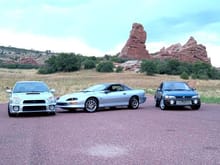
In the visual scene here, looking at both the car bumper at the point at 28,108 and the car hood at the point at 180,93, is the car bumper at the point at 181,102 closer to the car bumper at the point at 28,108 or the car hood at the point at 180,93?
the car hood at the point at 180,93

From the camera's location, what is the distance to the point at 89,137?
434 inches

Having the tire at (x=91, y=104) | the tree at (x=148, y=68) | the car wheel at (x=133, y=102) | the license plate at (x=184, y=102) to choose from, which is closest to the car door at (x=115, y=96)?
the car wheel at (x=133, y=102)

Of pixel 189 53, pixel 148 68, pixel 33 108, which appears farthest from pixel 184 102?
pixel 189 53

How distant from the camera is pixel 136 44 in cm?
13775

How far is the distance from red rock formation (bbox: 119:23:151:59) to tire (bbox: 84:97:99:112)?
384ft

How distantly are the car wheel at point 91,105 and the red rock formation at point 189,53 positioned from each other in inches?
4445

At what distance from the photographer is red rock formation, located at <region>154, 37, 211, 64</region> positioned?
13362cm

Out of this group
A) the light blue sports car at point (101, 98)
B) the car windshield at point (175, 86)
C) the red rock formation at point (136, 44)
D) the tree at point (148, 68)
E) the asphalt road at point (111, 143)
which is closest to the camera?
the asphalt road at point (111, 143)

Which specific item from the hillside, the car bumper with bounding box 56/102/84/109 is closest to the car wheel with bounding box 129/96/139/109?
the car bumper with bounding box 56/102/84/109

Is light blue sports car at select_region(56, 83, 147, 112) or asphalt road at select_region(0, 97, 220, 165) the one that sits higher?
light blue sports car at select_region(56, 83, 147, 112)

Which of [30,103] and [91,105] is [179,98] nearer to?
[91,105]

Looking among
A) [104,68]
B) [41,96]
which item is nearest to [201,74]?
[104,68]

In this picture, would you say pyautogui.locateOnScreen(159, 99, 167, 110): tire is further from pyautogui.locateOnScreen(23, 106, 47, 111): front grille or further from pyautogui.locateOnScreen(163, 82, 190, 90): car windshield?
pyautogui.locateOnScreen(23, 106, 47, 111): front grille

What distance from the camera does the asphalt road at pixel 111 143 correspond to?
26.1 ft
